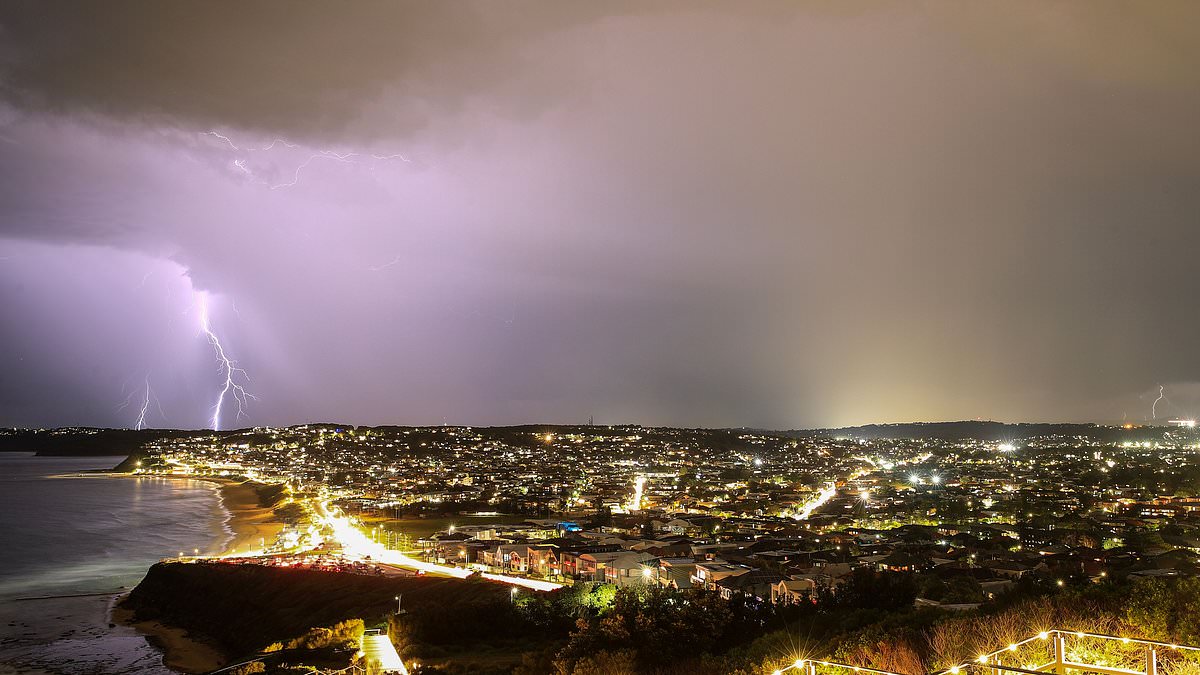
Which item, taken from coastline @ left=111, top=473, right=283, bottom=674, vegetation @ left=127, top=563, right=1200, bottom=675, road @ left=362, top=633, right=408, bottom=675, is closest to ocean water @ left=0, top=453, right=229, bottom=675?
coastline @ left=111, top=473, right=283, bottom=674

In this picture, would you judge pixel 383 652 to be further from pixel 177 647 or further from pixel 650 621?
pixel 177 647

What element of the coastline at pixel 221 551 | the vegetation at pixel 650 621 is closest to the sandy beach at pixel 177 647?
the coastline at pixel 221 551

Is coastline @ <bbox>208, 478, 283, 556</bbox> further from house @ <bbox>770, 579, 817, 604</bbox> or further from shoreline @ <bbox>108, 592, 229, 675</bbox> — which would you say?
house @ <bbox>770, 579, 817, 604</bbox>

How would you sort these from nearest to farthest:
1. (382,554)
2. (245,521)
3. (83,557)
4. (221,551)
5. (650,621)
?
(650,621) → (382,554) → (83,557) → (221,551) → (245,521)

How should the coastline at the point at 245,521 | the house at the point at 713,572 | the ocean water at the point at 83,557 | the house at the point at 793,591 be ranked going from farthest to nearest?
the coastline at the point at 245,521, the house at the point at 713,572, the ocean water at the point at 83,557, the house at the point at 793,591

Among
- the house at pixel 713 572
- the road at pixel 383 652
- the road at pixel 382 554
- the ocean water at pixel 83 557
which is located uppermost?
the house at pixel 713 572

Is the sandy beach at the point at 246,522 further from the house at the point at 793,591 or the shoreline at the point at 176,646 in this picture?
the house at the point at 793,591

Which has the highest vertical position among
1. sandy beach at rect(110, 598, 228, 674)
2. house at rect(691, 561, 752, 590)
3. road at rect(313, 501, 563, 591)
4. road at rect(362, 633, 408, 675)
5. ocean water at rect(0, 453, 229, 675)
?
house at rect(691, 561, 752, 590)

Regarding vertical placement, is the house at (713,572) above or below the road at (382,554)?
above

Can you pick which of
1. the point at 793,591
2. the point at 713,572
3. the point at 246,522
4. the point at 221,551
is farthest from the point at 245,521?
the point at 793,591
